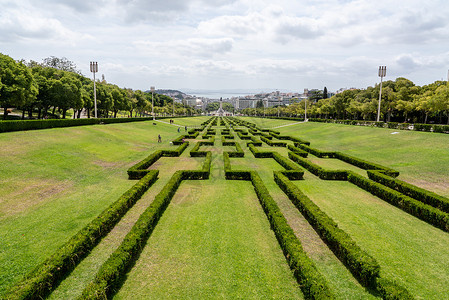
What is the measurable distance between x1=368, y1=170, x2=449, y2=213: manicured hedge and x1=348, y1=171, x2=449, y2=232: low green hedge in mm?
996

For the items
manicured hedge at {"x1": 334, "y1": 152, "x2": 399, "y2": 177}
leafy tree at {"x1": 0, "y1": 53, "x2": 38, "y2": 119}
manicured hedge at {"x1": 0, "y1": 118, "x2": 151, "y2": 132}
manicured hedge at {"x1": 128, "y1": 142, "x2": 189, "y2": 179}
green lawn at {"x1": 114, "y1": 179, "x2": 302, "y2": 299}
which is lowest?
green lawn at {"x1": 114, "y1": 179, "x2": 302, "y2": 299}

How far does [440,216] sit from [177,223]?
12.3 m

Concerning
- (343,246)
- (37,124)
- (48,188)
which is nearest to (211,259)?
(343,246)

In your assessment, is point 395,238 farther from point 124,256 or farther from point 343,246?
point 124,256

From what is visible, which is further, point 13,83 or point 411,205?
point 13,83

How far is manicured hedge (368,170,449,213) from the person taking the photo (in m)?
11.9

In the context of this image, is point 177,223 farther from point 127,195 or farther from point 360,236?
point 360,236

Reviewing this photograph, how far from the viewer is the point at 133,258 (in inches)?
321

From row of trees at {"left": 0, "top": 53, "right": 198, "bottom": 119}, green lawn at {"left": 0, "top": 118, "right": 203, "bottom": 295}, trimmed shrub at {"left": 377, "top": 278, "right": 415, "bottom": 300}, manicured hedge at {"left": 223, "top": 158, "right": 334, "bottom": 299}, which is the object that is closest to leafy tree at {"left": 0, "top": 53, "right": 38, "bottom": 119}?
row of trees at {"left": 0, "top": 53, "right": 198, "bottom": 119}

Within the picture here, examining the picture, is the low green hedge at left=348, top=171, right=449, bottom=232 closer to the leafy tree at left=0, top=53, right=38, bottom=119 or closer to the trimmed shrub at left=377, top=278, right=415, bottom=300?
the trimmed shrub at left=377, top=278, right=415, bottom=300

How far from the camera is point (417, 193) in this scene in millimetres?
13203

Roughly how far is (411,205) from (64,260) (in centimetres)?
1566

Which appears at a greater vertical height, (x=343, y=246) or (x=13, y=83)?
(x=13, y=83)

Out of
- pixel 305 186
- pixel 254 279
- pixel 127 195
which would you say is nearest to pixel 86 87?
pixel 127 195
